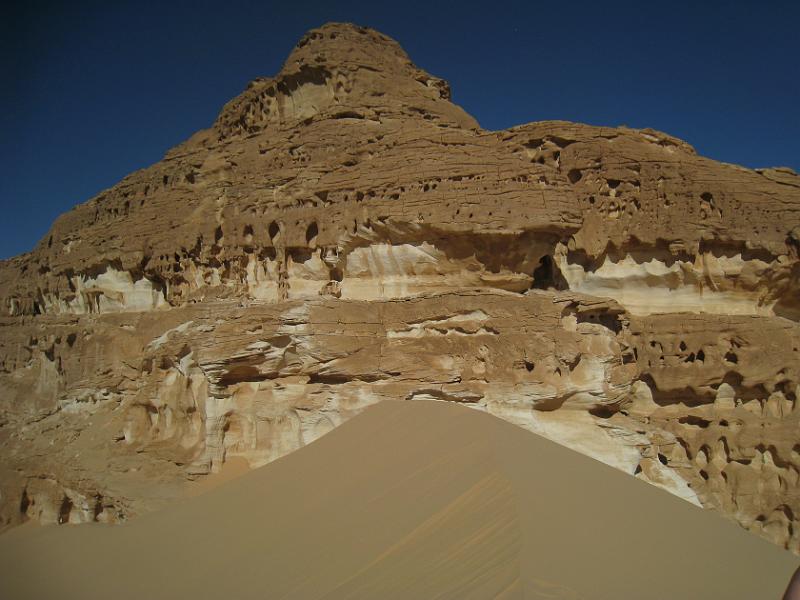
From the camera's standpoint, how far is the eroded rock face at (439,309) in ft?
27.4

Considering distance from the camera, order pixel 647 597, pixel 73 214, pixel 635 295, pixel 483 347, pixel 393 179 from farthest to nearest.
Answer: pixel 73 214 → pixel 635 295 → pixel 393 179 → pixel 483 347 → pixel 647 597

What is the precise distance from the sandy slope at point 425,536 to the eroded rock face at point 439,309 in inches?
83.4

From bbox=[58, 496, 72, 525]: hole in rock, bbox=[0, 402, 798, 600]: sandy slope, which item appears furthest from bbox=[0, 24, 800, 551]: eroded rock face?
bbox=[0, 402, 798, 600]: sandy slope

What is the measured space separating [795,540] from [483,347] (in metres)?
6.27

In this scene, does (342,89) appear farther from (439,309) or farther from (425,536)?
(425,536)

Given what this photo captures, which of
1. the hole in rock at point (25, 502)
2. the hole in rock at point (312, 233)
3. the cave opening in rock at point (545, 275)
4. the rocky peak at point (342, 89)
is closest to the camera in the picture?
the hole in rock at point (25, 502)

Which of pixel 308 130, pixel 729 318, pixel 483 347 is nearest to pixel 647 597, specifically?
pixel 483 347

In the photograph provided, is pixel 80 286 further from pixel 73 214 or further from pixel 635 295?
pixel 635 295

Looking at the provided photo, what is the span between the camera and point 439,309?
8531mm

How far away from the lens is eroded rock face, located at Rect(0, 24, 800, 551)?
329 inches

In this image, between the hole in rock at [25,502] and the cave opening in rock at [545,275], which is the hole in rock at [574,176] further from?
the hole in rock at [25,502]

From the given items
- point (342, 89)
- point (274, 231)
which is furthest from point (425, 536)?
point (342, 89)

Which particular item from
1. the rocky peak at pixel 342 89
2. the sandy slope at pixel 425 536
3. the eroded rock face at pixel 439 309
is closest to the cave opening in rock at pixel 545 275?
the eroded rock face at pixel 439 309

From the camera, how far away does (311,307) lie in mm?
8641
